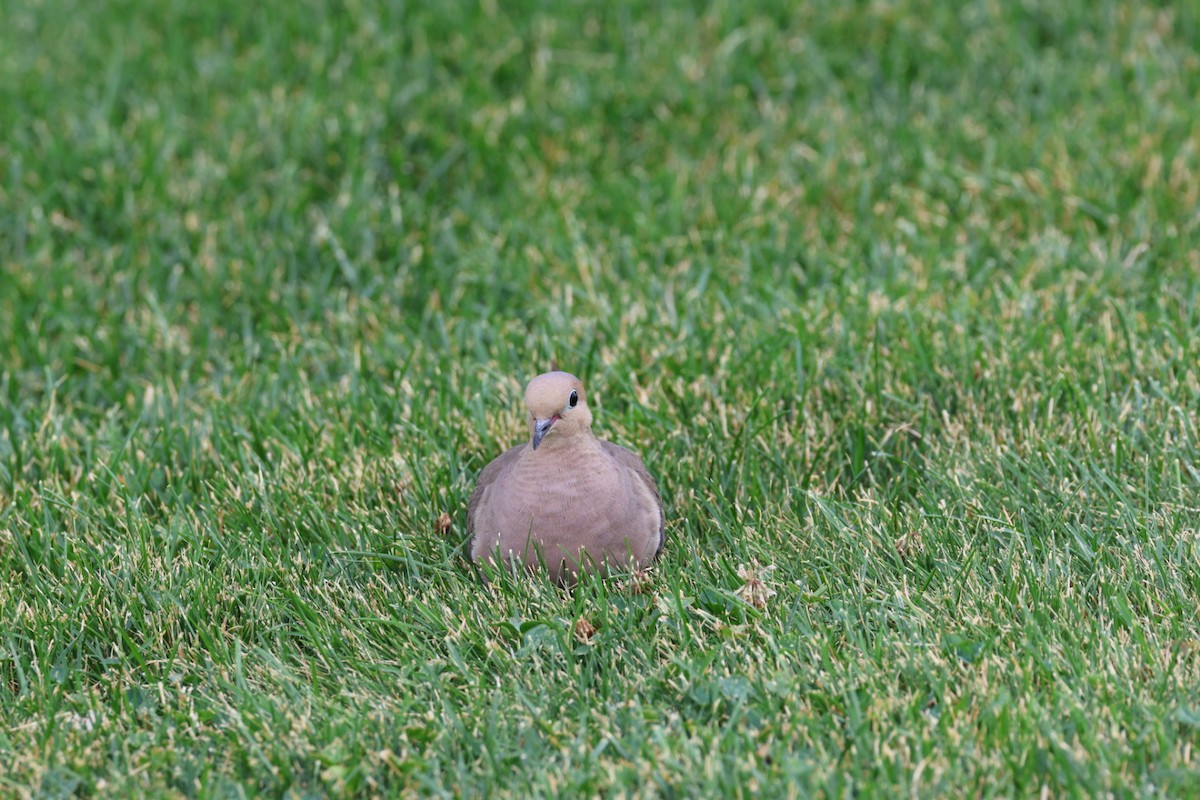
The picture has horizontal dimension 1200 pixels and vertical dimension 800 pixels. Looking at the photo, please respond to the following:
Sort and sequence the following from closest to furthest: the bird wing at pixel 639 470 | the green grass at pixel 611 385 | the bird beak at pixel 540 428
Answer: the green grass at pixel 611 385 → the bird beak at pixel 540 428 → the bird wing at pixel 639 470

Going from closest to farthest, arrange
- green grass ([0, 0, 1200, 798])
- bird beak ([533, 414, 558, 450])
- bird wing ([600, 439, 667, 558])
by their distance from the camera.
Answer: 1. green grass ([0, 0, 1200, 798])
2. bird beak ([533, 414, 558, 450])
3. bird wing ([600, 439, 667, 558])

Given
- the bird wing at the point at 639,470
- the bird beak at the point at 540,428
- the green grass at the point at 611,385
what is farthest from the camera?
the bird wing at the point at 639,470

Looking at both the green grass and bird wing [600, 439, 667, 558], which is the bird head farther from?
the green grass

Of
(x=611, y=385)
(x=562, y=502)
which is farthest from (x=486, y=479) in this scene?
(x=611, y=385)

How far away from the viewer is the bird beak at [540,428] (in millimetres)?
3380

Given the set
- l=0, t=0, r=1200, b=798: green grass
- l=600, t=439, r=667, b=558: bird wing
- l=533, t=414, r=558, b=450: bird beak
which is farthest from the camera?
l=600, t=439, r=667, b=558: bird wing

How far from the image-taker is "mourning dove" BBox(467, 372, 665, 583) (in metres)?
3.47

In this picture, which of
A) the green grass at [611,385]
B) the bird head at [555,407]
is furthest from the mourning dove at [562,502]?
the green grass at [611,385]

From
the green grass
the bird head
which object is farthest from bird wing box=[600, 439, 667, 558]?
the bird head

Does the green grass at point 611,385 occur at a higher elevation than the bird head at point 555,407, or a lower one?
lower

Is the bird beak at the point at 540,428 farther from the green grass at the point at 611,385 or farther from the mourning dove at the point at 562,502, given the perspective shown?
the green grass at the point at 611,385

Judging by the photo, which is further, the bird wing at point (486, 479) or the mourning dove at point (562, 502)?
the bird wing at point (486, 479)

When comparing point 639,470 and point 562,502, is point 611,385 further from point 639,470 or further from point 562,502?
point 562,502

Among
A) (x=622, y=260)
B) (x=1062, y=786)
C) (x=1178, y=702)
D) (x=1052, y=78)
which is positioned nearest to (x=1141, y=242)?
(x=1052, y=78)
